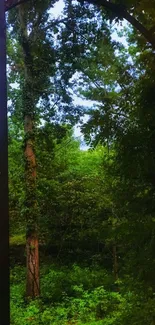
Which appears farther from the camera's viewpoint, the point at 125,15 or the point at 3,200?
the point at 125,15

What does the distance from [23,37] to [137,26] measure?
813 centimetres

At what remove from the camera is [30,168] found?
1077cm

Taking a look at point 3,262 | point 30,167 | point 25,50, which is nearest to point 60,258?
point 30,167

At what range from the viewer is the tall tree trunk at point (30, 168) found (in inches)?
412

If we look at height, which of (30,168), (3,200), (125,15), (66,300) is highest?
(30,168)

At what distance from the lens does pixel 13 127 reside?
579 inches

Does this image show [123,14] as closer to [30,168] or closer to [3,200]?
[3,200]

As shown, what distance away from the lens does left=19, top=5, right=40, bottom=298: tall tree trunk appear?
10453 millimetres

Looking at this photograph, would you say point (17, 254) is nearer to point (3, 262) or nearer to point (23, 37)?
point (23, 37)

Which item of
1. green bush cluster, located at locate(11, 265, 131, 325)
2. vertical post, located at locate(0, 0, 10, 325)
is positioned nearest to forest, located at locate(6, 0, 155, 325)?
green bush cluster, located at locate(11, 265, 131, 325)

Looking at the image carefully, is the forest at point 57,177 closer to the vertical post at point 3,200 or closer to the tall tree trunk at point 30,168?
the tall tree trunk at point 30,168

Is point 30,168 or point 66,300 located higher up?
point 30,168

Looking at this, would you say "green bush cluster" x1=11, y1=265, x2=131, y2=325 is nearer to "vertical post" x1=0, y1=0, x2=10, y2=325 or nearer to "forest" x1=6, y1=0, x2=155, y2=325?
"forest" x1=6, y1=0, x2=155, y2=325

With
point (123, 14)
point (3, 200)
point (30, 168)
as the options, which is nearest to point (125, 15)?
point (123, 14)
